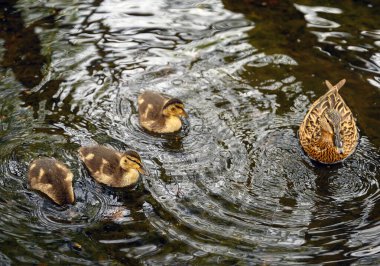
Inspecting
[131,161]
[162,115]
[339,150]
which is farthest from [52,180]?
[339,150]

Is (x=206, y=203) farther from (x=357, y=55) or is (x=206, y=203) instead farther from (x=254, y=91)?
(x=357, y=55)

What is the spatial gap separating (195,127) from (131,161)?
37.5 inches

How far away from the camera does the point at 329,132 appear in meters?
5.01

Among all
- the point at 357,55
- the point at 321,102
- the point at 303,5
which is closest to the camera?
the point at 321,102

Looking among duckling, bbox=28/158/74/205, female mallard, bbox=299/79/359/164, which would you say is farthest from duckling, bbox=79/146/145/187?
female mallard, bbox=299/79/359/164

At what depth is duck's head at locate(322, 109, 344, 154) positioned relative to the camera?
483 cm

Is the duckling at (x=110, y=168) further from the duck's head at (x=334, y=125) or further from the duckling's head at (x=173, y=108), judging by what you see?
the duck's head at (x=334, y=125)

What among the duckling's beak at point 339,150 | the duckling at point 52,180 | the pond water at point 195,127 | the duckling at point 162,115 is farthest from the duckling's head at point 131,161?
the duckling's beak at point 339,150

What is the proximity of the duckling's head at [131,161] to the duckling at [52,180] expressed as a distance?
0.42 m

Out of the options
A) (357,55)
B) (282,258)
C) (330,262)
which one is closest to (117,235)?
(282,258)

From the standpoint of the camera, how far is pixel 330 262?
13.1ft

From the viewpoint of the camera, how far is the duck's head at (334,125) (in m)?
4.83

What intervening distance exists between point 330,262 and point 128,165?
1.69 metres

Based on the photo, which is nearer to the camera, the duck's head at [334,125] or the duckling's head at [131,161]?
the duckling's head at [131,161]
